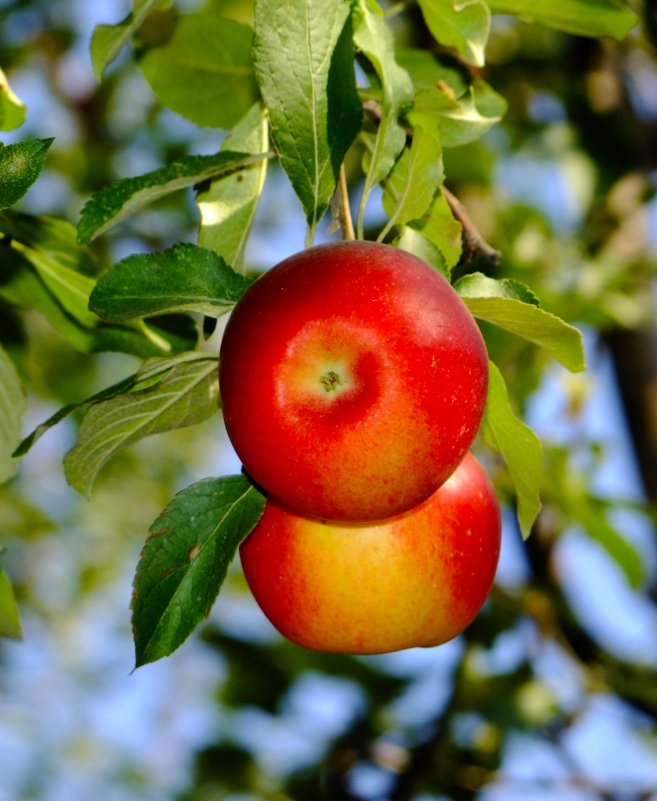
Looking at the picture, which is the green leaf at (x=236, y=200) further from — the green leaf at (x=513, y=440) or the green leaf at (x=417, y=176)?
the green leaf at (x=513, y=440)

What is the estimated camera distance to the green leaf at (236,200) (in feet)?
3.17

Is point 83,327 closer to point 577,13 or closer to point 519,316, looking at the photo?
point 519,316

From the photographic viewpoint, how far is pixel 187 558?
33.2 inches

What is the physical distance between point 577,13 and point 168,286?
0.59m

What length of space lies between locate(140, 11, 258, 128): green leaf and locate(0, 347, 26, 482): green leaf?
1.12ft

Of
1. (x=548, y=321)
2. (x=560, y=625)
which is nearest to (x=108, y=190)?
(x=548, y=321)

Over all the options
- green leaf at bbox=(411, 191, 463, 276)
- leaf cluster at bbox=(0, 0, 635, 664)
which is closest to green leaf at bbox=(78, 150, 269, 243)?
leaf cluster at bbox=(0, 0, 635, 664)

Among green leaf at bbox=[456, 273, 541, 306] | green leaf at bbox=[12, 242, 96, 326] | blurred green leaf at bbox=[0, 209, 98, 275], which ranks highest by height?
green leaf at bbox=[456, 273, 541, 306]

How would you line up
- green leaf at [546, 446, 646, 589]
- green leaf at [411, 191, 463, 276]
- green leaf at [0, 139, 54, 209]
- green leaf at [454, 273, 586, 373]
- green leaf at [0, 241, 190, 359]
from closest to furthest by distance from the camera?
1. green leaf at [0, 139, 54, 209]
2. green leaf at [454, 273, 586, 373]
3. green leaf at [411, 191, 463, 276]
4. green leaf at [0, 241, 190, 359]
5. green leaf at [546, 446, 646, 589]

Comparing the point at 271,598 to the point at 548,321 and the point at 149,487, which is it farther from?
the point at 149,487

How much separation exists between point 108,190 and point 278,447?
0.24m

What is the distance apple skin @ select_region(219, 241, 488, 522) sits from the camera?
76cm

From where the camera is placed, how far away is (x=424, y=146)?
0.87 meters

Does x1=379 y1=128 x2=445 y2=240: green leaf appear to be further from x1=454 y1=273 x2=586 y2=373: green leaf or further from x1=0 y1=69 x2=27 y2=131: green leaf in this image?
x1=0 y1=69 x2=27 y2=131: green leaf
